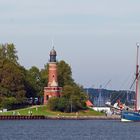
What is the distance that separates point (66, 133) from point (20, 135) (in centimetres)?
811

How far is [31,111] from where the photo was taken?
7800 inches

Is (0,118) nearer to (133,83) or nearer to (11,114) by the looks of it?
(11,114)

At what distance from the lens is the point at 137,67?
645 ft

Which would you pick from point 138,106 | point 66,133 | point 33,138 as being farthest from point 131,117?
point 33,138

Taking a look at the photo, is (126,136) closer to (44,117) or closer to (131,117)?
(131,117)

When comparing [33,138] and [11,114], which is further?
[11,114]

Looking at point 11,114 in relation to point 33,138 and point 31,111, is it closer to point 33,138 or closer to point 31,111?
point 31,111

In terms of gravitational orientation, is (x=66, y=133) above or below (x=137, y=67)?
below

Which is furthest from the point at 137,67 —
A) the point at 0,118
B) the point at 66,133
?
the point at 66,133

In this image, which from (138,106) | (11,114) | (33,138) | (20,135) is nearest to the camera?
(33,138)

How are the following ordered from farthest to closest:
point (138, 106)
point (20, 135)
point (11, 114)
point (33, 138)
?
point (11, 114), point (138, 106), point (20, 135), point (33, 138)

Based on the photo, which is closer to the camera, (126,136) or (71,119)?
(126,136)

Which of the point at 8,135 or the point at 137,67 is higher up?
the point at 137,67

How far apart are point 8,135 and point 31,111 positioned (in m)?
74.6
